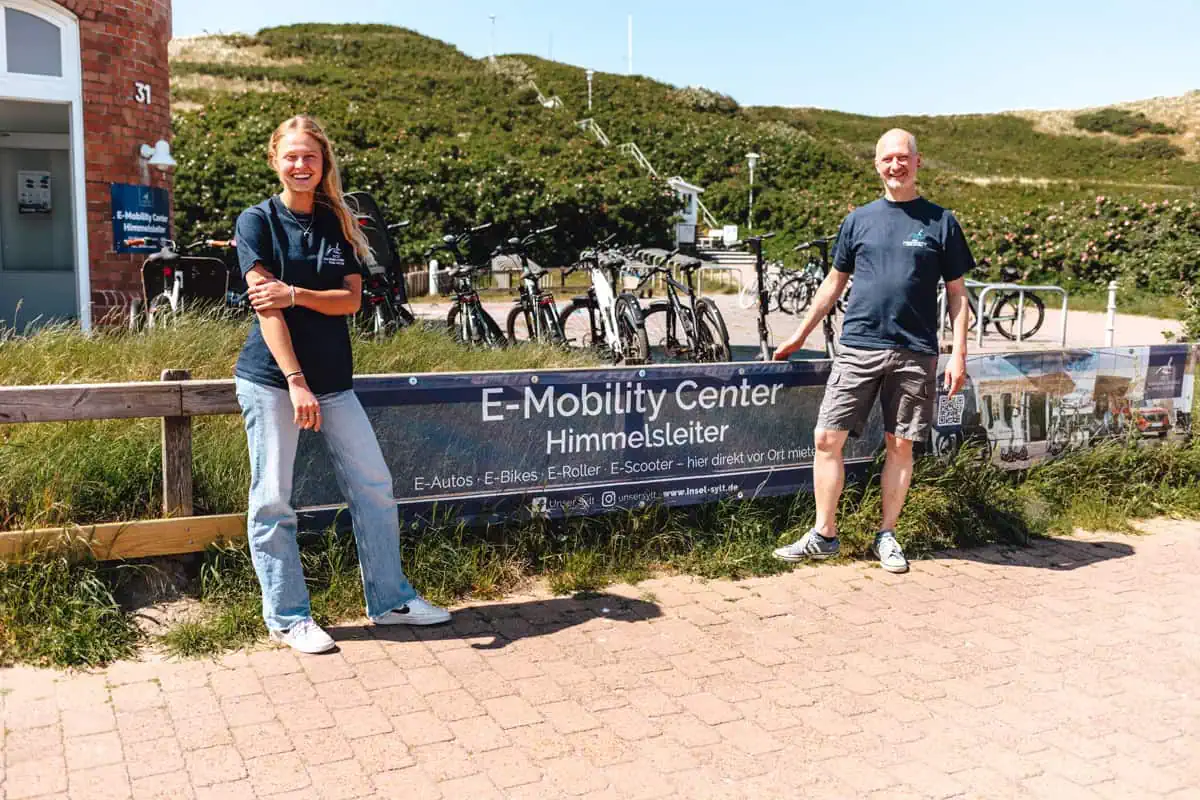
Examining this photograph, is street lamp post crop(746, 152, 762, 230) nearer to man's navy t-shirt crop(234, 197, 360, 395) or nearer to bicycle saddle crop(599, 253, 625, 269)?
bicycle saddle crop(599, 253, 625, 269)

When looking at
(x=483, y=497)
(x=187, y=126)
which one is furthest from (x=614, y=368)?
(x=187, y=126)

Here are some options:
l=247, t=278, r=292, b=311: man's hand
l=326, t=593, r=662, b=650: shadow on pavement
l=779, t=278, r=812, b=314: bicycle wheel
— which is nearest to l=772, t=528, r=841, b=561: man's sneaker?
l=326, t=593, r=662, b=650: shadow on pavement

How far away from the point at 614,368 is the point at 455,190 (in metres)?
22.7

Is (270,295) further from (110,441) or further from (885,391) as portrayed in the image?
(885,391)

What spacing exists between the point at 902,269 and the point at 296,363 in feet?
9.45

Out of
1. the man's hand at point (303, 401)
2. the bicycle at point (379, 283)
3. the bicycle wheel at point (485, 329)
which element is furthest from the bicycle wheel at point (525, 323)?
the man's hand at point (303, 401)

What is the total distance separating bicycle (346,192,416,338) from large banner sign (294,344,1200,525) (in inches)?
122

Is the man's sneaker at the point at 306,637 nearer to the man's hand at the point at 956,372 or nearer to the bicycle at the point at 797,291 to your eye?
the man's hand at the point at 956,372

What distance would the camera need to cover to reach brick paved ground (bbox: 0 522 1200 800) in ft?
10.8

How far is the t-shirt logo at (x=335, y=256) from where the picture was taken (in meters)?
4.19

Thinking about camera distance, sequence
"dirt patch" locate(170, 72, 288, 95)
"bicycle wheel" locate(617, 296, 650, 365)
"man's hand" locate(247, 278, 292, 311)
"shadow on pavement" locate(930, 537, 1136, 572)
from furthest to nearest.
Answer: "dirt patch" locate(170, 72, 288, 95) < "bicycle wheel" locate(617, 296, 650, 365) < "shadow on pavement" locate(930, 537, 1136, 572) < "man's hand" locate(247, 278, 292, 311)

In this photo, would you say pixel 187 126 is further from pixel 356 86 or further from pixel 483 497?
pixel 483 497

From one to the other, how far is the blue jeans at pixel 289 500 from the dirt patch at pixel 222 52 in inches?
1856

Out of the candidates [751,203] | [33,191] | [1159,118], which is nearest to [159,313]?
[33,191]
